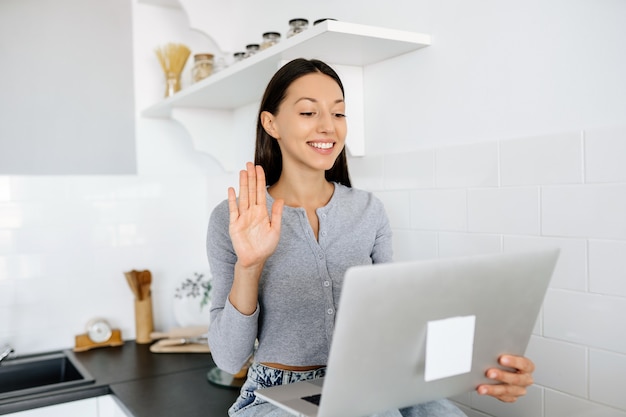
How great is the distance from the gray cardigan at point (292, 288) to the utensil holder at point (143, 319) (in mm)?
1014

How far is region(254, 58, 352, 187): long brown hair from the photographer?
120cm

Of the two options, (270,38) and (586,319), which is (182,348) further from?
(586,319)

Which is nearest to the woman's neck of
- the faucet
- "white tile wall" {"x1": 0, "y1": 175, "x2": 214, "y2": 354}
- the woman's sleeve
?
the woman's sleeve

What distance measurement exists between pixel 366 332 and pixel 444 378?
162 millimetres

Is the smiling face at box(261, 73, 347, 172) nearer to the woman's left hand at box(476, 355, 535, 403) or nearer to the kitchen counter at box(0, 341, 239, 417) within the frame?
the woman's left hand at box(476, 355, 535, 403)

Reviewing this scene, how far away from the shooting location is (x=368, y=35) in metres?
1.25

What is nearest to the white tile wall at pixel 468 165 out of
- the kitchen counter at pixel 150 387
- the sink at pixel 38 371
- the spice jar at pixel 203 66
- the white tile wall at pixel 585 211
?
the white tile wall at pixel 585 211

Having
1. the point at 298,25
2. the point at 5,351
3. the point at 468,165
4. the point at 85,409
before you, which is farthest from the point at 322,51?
the point at 5,351

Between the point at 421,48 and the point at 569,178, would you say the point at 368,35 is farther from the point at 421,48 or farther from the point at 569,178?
the point at 569,178

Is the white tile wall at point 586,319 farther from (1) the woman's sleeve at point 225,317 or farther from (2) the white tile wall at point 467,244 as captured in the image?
(1) the woman's sleeve at point 225,317

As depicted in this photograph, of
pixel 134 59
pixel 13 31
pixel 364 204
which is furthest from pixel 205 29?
pixel 364 204

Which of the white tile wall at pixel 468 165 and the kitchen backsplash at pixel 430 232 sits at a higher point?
the white tile wall at pixel 468 165

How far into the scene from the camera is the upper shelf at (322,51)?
1.24m

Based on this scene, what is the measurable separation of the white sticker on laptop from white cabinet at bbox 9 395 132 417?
0.99 metres
